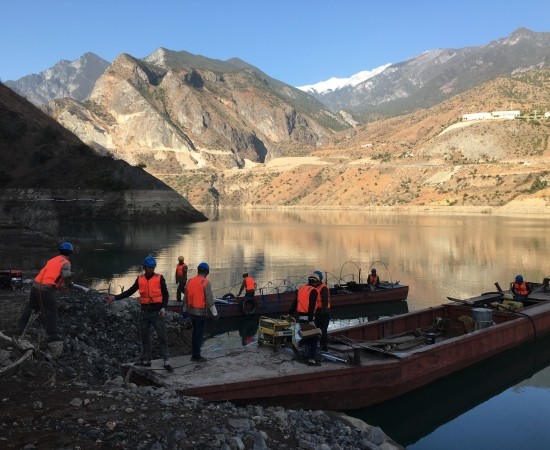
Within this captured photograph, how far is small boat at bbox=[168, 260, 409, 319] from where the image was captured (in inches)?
976

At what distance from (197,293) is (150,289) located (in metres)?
1.15

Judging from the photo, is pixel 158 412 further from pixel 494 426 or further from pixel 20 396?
pixel 494 426

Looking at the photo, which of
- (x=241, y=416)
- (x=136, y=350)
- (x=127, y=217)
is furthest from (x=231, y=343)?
(x=127, y=217)

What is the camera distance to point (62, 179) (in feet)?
275

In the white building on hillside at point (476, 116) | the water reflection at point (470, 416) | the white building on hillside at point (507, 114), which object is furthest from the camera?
the white building on hillside at point (476, 116)

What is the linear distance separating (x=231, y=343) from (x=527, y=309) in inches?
487

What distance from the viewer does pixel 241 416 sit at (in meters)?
9.68

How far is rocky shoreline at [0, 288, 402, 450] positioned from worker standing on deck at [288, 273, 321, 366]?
1.83 m

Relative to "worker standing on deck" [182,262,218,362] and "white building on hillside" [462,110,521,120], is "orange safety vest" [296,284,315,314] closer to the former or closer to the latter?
"worker standing on deck" [182,262,218,362]

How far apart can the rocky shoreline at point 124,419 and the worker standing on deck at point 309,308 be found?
1.83 m

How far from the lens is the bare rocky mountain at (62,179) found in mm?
78438

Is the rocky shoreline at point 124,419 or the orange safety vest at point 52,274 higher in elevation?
the orange safety vest at point 52,274

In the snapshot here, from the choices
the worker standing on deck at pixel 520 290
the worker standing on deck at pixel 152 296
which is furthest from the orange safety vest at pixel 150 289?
the worker standing on deck at pixel 520 290

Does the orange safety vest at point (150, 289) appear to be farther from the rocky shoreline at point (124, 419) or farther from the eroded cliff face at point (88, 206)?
the eroded cliff face at point (88, 206)
